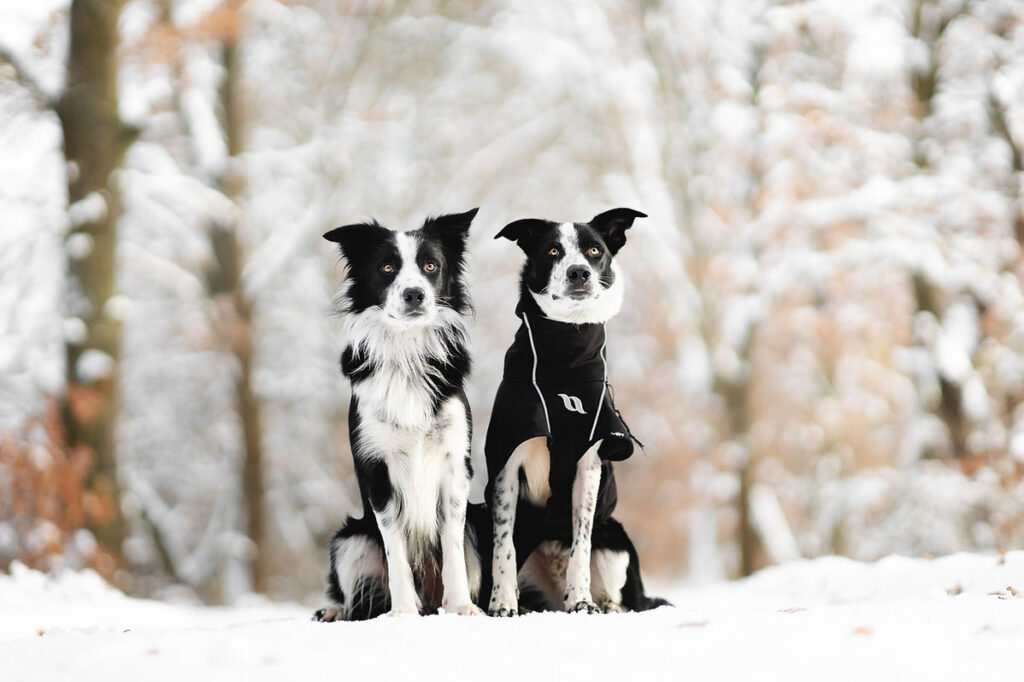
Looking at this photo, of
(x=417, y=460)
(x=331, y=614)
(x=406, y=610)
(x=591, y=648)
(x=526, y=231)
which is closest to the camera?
(x=591, y=648)

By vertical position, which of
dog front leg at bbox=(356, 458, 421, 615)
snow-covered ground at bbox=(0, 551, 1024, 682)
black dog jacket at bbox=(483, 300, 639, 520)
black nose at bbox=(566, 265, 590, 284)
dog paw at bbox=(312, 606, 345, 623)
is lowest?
dog paw at bbox=(312, 606, 345, 623)

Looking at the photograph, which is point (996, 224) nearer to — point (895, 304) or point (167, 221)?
point (895, 304)

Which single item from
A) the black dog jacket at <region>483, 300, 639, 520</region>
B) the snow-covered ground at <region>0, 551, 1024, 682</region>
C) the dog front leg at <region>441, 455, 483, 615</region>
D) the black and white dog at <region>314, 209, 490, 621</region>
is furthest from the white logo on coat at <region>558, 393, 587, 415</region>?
the snow-covered ground at <region>0, 551, 1024, 682</region>

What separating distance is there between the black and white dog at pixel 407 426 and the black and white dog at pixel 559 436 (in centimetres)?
20

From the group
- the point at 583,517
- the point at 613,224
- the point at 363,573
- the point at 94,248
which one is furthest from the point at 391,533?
the point at 94,248

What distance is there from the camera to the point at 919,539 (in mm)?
10938

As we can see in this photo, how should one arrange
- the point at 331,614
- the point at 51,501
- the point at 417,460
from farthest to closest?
the point at 51,501, the point at 331,614, the point at 417,460

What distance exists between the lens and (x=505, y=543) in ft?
14.6

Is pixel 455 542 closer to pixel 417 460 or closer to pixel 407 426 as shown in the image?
pixel 417 460

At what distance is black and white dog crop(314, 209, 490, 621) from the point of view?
423 cm

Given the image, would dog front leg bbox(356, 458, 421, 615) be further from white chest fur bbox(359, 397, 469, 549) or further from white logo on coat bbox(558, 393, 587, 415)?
white logo on coat bbox(558, 393, 587, 415)

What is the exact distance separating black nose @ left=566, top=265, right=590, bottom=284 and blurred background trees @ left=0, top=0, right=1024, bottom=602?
18.9 feet

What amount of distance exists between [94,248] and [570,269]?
19.1 ft

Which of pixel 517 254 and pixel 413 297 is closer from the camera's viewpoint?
pixel 413 297
